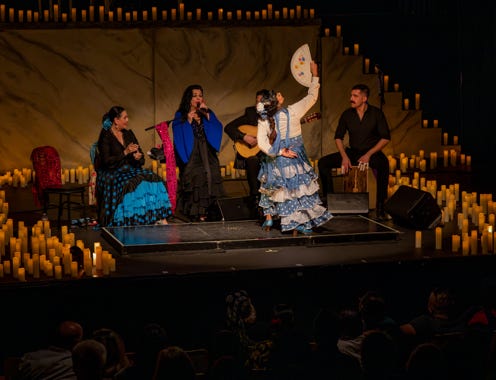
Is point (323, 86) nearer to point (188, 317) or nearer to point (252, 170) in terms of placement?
point (252, 170)

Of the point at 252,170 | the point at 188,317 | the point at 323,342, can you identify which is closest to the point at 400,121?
the point at 252,170

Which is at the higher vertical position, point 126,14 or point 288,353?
point 126,14

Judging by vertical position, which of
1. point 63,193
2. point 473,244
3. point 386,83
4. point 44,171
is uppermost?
point 386,83

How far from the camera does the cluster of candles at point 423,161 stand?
1272 cm

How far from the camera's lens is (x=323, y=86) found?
1311cm

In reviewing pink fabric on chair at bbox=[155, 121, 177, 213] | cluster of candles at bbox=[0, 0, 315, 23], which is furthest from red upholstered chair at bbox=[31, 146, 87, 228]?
cluster of candles at bbox=[0, 0, 315, 23]

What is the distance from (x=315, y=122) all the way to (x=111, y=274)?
443 cm

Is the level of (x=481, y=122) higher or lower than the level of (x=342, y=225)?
higher

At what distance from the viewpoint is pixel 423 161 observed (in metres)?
12.7

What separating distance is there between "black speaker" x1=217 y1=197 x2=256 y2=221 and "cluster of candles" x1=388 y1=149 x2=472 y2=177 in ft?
6.60

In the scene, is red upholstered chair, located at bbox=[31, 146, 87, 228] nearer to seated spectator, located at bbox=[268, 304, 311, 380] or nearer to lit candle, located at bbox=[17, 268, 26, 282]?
lit candle, located at bbox=[17, 268, 26, 282]

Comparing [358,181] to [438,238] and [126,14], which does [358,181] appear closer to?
[438,238]

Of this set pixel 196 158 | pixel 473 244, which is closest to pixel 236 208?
pixel 196 158

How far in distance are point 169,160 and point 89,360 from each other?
5088mm
